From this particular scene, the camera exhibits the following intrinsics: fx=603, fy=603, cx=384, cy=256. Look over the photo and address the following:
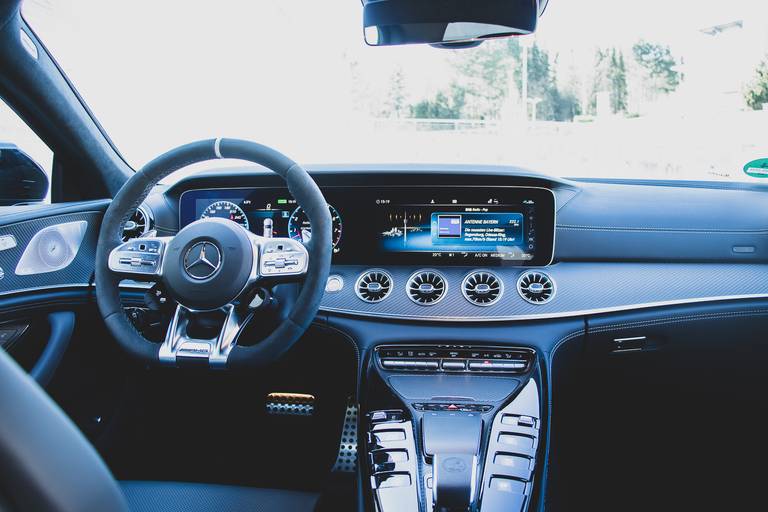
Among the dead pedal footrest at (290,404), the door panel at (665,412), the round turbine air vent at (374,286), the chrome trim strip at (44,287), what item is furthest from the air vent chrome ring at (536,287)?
the chrome trim strip at (44,287)

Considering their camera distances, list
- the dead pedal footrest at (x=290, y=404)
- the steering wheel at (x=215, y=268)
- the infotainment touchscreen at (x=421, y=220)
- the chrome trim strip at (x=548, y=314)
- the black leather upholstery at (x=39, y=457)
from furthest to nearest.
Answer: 1. the dead pedal footrest at (x=290, y=404)
2. the infotainment touchscreen at (x=421, y=220)
3. the chrome trim strip at (x=548, y=314)
4. the steering wheel at (x=215, y=268)
5. the black leather upholstery at (x=39, y=457)

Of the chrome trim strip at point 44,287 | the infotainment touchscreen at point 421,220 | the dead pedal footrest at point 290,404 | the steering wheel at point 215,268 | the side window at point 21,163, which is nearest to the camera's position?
the steering wheel at point 215,268

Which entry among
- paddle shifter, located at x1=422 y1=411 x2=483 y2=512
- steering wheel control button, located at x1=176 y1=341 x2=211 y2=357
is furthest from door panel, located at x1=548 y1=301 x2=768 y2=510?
steering wheel control button, located at x1=176 y1=341 x2=211 y2=357

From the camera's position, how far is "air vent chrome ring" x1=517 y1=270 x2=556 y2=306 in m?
2.62

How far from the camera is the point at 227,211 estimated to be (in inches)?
107

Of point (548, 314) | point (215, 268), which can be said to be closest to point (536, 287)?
point (548, 314)

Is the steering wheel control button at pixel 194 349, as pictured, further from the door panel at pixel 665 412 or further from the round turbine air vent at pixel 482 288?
the door panel at pixel 665 412

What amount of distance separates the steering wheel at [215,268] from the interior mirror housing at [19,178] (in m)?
0.85

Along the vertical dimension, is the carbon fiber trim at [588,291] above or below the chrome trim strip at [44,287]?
below

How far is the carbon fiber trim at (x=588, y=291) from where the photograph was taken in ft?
8.50

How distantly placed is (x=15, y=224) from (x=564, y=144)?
2.83m

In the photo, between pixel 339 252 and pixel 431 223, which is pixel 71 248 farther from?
pixel 431 223

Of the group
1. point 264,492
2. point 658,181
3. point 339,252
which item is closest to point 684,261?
point 658,181

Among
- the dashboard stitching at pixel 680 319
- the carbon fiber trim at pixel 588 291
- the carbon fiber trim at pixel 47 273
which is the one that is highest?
the carbon fiber trim at pixel 47 273
